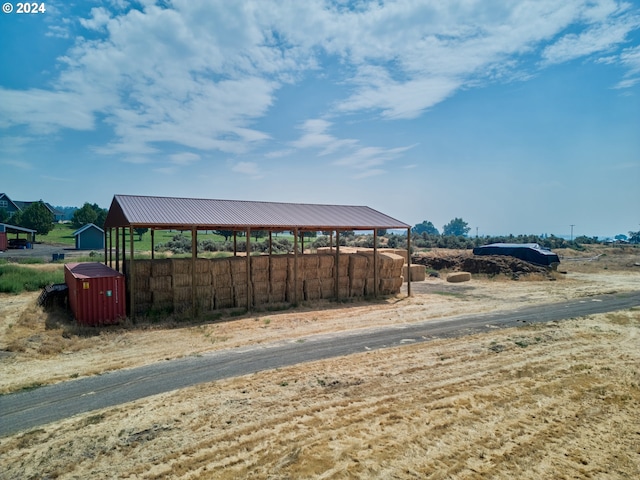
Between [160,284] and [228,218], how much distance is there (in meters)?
4.13

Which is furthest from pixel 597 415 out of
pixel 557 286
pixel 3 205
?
pixel 3 205

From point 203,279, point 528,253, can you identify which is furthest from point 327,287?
point 528,253

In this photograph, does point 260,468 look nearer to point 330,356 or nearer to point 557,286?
point 330,356

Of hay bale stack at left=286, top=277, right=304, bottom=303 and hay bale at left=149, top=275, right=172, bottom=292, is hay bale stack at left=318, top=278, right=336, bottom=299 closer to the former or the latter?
hay bale stack at left=286, top=277, right=304, bottom=303

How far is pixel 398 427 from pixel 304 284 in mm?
13112

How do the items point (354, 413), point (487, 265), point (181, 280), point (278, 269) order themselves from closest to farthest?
1. point (354, 413)
2. point (181, 280)
3. point (278, 269)
4. point (487, 265)

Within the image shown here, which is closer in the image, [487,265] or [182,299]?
[182,299]

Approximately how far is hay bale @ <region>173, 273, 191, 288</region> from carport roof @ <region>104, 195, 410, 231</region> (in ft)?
6.82

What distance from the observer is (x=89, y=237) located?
5188 cm

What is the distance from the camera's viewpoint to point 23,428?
7.12m

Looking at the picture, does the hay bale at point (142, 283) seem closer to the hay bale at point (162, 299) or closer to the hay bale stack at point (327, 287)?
the hay bale at point (162, 299)

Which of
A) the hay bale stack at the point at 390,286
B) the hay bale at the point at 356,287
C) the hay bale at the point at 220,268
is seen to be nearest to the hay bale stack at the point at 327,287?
the hay bale at the point at 356,287

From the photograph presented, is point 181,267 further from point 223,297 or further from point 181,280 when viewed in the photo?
point 223,297

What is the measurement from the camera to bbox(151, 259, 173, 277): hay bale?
16391 millimetres
